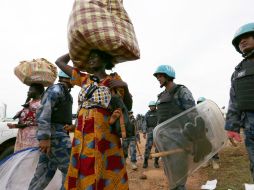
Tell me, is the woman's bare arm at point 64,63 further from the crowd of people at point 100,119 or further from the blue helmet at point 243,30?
the blue helmet at point 243,30

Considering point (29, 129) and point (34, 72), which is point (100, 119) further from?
point (29, 129)

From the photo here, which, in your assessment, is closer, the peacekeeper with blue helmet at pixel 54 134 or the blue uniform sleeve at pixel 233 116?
the blue uniform sleeve at pixel 233 116

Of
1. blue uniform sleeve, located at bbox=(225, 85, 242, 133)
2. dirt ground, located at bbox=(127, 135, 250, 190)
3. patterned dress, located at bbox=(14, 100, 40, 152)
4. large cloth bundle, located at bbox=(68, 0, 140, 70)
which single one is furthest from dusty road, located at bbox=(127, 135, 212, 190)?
large cloth bundle, located at bbox=(68, 0, 140, 70)

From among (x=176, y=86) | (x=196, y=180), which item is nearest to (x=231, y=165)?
(x=196, y=180)

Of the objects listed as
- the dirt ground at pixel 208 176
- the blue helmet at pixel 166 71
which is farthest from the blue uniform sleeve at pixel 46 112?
the dirt ground at pixel 208 176

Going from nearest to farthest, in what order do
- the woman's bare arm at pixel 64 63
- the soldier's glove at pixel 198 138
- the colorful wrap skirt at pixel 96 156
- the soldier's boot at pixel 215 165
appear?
1. the colorful wrap skirt at pixel 96 156
2. the woman's bare arm at pixel 64 63
3. the soldier's glove at pixel 198 138
4. the soldier's boot at pixel 215 165

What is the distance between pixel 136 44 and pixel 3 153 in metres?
4.16

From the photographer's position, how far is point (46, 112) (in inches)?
137

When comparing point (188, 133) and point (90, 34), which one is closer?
point (90, 34)

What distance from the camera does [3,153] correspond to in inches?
222

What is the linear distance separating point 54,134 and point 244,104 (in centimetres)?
218

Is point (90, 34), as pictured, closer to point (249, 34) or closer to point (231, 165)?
point (249, 34)

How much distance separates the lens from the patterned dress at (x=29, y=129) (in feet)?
15.1

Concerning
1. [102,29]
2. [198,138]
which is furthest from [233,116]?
[102,29]
